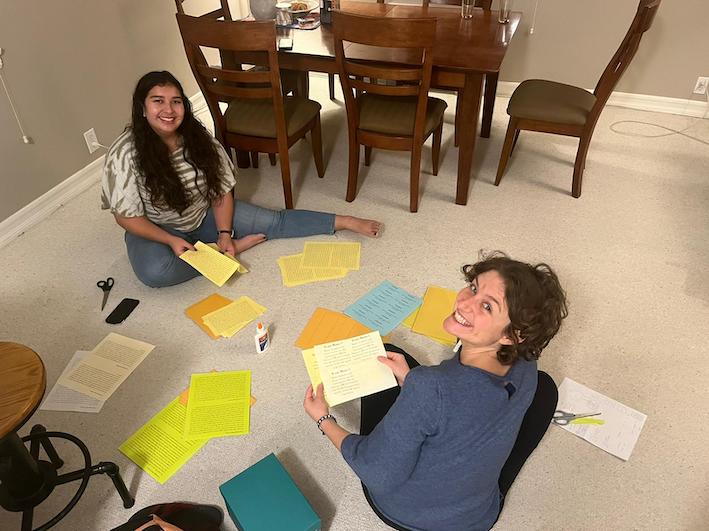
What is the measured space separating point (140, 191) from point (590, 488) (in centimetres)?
177

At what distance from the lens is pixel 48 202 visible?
252 cm

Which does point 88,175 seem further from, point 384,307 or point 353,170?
point 384,307

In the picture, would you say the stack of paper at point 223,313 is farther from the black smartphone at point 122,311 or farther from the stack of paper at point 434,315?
the stack of paper at point 434,315

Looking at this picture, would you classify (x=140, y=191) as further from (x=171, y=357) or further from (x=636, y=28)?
(x=636, y=28)

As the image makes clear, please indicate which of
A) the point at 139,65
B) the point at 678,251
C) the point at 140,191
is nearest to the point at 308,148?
the point at 139,65

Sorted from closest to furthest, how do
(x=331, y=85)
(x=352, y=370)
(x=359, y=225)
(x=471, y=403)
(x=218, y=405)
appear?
(x=471, y=403), (x=352, y=370), (x=218, y=405), (x=359, y=225), (x=331, y=85)

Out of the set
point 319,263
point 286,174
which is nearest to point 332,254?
point 319,263

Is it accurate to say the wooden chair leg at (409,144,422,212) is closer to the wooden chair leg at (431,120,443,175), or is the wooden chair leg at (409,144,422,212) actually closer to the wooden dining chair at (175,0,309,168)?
the wooden chair leg at (431,120,443,175)

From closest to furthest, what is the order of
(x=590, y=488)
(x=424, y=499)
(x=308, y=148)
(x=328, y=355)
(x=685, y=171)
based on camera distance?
(x=424, y=499) → (x=590, y=488) → (x=328, y=355) → (x=685, y=171) → (x=308, y=148)

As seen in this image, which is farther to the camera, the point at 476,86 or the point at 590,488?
the point at 476,86

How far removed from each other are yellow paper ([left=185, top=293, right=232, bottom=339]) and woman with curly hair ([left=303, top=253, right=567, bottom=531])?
1015mm

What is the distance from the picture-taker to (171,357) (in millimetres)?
1826

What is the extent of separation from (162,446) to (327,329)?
67cm

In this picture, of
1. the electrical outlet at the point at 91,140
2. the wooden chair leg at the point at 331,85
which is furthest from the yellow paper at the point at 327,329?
the wooden chair leg at the point at 331,85
